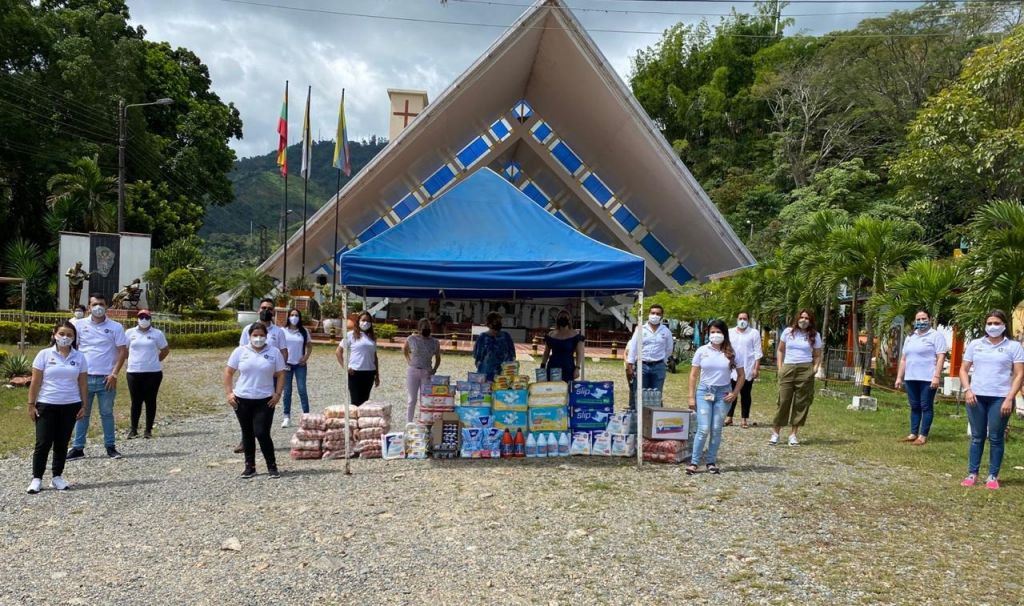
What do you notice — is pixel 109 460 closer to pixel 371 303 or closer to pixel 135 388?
pixel 135 388

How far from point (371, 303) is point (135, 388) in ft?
89.5

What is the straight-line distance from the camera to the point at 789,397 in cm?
868

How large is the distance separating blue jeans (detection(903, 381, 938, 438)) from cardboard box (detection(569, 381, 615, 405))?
12.6 ft

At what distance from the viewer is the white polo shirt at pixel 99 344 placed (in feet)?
25.2

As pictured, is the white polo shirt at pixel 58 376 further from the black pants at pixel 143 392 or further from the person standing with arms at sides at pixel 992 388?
the person standing with arms at sides at pixel 992 388

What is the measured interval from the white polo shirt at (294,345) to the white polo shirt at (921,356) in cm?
709

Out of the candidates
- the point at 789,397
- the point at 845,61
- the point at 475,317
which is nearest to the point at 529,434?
the point at 789,397

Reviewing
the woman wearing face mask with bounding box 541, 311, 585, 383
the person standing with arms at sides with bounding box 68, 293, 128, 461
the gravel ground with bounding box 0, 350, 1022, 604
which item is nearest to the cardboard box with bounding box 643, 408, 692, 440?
the gravel ground with bounding box 0, 350, 1022, 604

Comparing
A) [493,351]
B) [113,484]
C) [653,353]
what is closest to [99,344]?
[113,484]

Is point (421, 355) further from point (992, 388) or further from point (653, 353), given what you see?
point (992, 388)

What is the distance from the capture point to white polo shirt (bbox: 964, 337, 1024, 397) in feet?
20.9

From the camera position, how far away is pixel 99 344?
25.4ft

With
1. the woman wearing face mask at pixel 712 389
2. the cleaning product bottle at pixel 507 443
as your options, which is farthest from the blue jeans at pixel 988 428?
the cleaning product bottle at pixel 507 443

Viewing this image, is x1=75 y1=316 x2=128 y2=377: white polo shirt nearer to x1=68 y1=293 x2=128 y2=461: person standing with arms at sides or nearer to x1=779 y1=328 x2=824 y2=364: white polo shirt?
x1=68 y1=293 x2=128 y2=461: person standing with arms at sides
